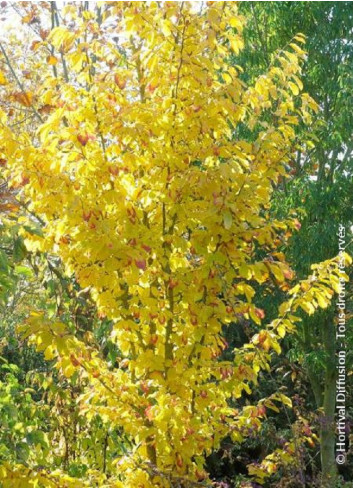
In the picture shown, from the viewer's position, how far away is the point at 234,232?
2684 mm

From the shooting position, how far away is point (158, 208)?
2.96 meters

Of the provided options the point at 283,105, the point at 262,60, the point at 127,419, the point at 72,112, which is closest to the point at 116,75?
the point at 72,112

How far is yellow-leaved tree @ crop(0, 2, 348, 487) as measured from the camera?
2.68 m

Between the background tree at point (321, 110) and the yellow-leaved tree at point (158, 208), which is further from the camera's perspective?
the background tree at point (321, 110)

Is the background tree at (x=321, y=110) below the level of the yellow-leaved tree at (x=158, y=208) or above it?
above

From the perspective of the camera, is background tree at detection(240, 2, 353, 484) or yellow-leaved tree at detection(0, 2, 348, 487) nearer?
yellow-leaved tree at detection(0, 2, 348, 487)

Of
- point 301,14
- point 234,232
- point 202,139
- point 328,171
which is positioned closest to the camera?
point 234,232

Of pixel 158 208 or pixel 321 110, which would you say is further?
pixel 321 110

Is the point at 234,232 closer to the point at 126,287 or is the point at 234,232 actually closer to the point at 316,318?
the point at 126,287

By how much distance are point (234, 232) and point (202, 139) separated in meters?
0.48

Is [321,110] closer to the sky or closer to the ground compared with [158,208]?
closer to the sky

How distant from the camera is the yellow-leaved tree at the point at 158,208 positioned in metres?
2.68

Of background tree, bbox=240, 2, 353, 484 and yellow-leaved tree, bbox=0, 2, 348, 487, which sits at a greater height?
background tree, bbox=240, 2, 353, 484

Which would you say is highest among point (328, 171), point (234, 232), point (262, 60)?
point (262, 60)
